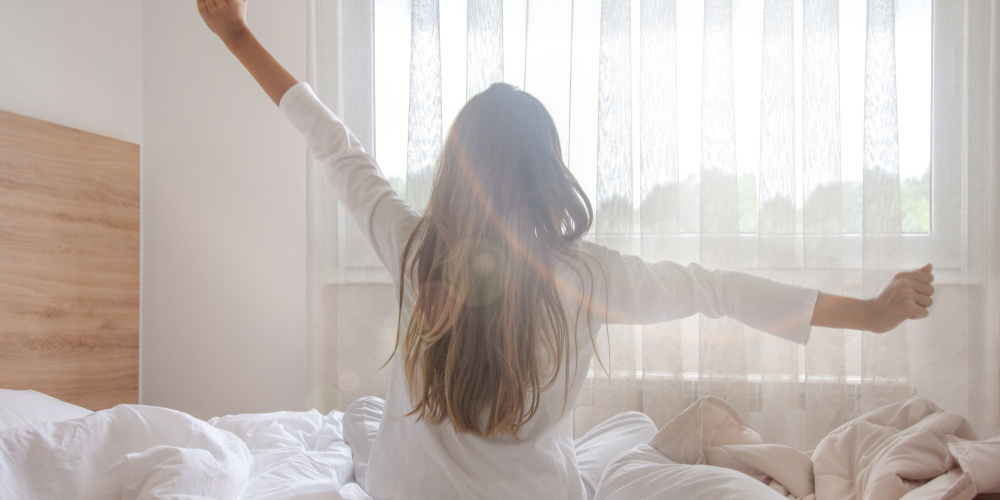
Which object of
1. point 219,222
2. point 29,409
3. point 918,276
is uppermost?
point 219,222

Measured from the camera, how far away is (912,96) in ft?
7.25

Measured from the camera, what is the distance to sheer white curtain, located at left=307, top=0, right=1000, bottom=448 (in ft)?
6.98

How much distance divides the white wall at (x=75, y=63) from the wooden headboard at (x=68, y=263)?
165 millimetres

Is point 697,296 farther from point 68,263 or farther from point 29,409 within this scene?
point 68,263

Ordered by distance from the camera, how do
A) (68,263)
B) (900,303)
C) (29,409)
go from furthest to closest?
(68,263)
(29,409)
(900,303)

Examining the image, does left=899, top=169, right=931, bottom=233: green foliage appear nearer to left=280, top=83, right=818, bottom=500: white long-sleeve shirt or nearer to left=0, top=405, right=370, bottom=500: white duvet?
left=280, top=83, right=818, bottom=500: white long-sleeve shirt

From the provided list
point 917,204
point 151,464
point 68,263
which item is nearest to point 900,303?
point 151,464

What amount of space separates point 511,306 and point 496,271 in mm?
55

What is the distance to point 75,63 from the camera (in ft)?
7.22

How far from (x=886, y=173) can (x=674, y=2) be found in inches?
35.7

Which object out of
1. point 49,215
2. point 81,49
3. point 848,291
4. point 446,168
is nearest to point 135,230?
point 49,215

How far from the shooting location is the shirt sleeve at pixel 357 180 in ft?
3.34

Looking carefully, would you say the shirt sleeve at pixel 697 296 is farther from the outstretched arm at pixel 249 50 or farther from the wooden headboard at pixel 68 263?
the wooden headboard at pixel 68 263

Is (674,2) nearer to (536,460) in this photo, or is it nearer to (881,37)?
(881,37)
